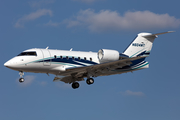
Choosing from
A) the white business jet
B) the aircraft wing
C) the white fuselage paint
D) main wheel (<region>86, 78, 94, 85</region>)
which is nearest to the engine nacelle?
the white business jet

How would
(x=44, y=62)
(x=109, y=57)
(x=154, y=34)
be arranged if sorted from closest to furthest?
(x=44, y=62) → (x=109, y=57) → (x=154, y=34)

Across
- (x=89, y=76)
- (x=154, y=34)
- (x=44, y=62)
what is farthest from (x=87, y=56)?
(x=154, y=34)

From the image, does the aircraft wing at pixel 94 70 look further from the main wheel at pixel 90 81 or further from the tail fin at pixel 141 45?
the tail fin at pixel 141 45

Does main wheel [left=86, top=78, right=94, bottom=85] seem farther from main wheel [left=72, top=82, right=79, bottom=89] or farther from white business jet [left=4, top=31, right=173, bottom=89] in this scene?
main wheel [left=72, top=82, right=79, bottom=89]

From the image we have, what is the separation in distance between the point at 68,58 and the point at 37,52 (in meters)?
3.25

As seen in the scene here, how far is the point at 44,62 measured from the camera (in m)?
30.9

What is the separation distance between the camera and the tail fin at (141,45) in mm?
35812

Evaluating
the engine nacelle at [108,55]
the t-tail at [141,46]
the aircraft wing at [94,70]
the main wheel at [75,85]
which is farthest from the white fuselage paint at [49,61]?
the t-tail at [141,46]

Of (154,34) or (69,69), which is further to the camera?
(154,34)

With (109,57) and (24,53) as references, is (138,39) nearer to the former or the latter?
(109,57)

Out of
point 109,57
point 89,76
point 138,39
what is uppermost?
point 138,39

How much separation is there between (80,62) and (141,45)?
25.8 feet

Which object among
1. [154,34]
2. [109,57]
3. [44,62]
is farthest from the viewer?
[154,34]

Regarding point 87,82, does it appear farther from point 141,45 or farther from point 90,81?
point 141,45
